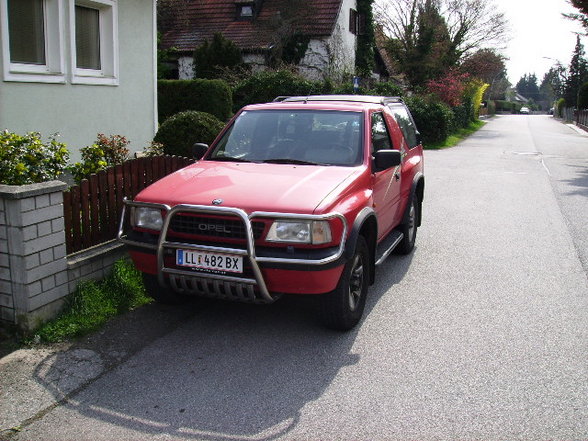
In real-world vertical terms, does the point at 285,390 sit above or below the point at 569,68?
below

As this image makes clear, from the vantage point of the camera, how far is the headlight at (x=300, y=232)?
4336 mm

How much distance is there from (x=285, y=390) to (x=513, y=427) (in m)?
1.41

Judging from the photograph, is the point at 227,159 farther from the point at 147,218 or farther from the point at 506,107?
the point at 506,107

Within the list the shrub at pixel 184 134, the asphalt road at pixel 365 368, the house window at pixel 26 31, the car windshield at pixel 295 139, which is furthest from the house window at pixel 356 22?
the car windshield at pixel 295 139

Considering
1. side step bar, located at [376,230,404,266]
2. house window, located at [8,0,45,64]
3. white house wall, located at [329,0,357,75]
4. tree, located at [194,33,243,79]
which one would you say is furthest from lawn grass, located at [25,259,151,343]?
white house wall, located at [329,0,357,75]

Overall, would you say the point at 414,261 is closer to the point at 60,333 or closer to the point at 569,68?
the point at 60,333

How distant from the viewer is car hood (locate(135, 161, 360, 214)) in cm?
447

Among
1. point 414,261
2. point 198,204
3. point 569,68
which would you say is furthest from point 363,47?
point 569,68

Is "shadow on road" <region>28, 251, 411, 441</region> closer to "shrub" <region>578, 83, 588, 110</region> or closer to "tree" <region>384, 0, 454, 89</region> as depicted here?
"tree" <region>384, 0, 454, 89</region>

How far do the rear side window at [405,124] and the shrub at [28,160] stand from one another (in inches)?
148

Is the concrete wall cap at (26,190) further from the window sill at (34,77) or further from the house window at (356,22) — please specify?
the house window at (356,22)

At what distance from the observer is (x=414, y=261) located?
7246 mm

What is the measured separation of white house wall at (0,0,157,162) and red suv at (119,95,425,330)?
4.43 metres

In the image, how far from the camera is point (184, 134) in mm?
9617
